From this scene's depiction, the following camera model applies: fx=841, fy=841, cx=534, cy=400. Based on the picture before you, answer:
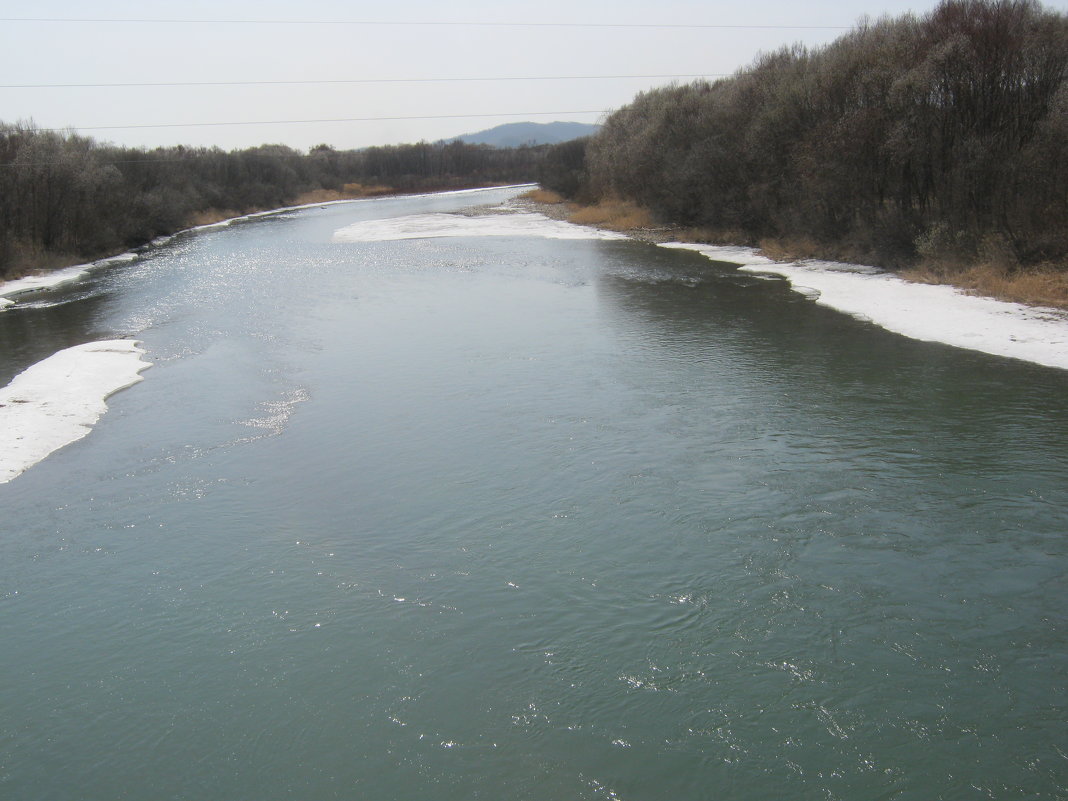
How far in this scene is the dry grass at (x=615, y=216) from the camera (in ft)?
135

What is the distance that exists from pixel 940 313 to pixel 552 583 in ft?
46.1

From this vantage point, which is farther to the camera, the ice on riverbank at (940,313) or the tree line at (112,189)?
the tree line at (112,189)

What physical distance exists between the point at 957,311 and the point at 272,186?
68.3 metres

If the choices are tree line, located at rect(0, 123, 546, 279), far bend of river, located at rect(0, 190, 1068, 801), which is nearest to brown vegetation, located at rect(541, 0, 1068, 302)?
far bend of river, located at rect(0, 190, 1068, 801)

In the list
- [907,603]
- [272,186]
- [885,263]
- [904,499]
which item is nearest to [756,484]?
[904,499]

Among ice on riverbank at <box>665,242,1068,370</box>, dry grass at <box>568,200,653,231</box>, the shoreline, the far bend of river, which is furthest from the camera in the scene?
dry grass at <box>568,200,653,231</box>

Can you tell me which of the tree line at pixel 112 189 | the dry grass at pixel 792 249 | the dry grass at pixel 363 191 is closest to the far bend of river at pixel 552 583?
the dry grass at pixel 792 249

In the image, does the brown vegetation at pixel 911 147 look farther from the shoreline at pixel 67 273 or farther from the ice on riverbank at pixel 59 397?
the shoreline at pixel 67 273

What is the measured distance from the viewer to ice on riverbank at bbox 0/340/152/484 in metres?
12.3

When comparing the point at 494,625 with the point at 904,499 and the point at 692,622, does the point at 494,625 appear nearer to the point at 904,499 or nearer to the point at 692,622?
the point at 692,622

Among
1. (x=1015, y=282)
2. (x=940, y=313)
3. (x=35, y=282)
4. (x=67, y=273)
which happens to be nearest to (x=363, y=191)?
(x=67, y=273)

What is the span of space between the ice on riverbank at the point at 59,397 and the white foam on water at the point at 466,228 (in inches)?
964

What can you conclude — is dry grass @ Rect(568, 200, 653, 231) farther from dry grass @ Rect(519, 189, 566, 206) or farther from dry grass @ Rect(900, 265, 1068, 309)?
dry grass @ Rect(900, 265, 1068, 309)

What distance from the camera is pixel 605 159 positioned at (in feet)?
157
